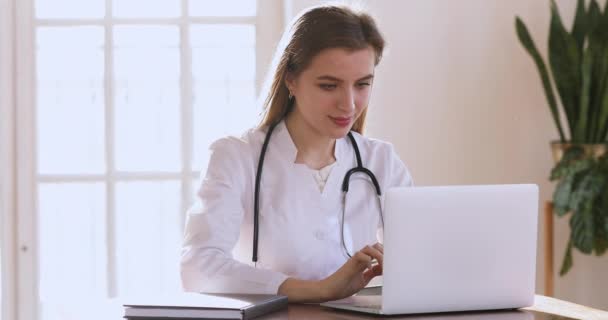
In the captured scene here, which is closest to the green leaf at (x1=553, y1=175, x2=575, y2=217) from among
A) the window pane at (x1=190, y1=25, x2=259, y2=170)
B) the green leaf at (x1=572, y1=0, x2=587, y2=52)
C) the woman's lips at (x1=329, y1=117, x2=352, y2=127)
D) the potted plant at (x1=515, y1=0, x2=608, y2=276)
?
the potted plant at (x1=515, y1=0, x2=608, y2=276)

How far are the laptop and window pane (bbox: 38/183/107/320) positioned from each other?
6.77ft

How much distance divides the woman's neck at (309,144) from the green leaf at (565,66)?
1.58 meters

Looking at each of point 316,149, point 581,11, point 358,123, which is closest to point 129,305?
point 316,149

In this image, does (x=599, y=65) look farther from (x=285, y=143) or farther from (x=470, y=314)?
(x=470, y=314)

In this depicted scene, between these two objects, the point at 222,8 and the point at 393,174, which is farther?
the point at 222,8

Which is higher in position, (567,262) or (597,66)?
(597,66)

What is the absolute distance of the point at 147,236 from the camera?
3.70 m

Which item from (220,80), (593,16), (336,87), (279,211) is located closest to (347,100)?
(336,87)

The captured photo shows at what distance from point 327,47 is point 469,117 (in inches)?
67.5

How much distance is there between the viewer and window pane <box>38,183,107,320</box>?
3.63 metres

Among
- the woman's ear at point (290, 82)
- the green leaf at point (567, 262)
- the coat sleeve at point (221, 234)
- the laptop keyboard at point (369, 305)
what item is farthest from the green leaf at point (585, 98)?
the laptop keyboard at point (369, 305)

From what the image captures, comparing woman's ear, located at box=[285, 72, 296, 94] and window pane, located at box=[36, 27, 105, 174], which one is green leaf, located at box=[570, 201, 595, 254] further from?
window pane, located at box=[36, 27, 105, 174]

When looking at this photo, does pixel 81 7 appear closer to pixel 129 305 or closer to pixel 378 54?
pixel 378 54

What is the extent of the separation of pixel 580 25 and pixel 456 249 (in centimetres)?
216
